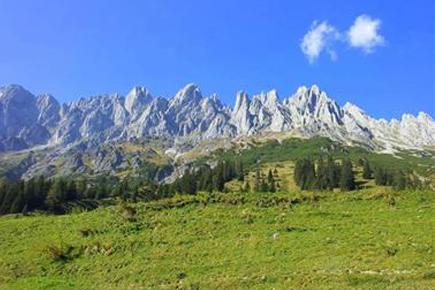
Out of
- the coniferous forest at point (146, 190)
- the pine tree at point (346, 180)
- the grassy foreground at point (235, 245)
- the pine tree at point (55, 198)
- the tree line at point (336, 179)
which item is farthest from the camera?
the tree line at point (336, 179)

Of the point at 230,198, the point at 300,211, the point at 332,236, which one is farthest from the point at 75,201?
the point at 332,236

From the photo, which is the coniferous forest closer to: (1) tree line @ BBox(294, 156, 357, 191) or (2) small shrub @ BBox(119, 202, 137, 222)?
(1) tree line @ BBox(294, 156, 357, 191)

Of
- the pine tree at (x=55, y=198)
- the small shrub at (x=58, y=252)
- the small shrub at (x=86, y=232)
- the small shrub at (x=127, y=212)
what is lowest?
the small shrub at (x=58, y=252)

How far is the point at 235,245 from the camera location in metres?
25.2

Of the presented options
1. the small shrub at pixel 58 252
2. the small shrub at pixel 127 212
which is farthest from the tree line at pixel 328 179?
the small shrub at pixel 58 252

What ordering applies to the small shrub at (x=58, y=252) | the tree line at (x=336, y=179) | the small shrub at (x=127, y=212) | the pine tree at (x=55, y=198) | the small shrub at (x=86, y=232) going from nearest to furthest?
the small shrub at (x=58, y=252)
the small shrub at (x=86, y=232)
the small shrub at (x=127, y=212)
the pine tree at (x=55, y=198)
the tree line at (x=336, y=179)

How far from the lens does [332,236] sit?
2455 centimetres

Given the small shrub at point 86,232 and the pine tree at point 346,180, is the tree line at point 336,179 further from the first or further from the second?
the small shrub at point 86,232

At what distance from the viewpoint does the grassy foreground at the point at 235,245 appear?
1939 centimetres

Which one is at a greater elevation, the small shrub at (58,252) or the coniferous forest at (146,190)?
the coniferous forest at (146,190)

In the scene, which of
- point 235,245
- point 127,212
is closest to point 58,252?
point 127,212

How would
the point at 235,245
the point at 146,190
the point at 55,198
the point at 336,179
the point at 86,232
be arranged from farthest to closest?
the point at 146,190 → the point at 336,179 → the point at 55,198 → the point at 86,232 → the point at 235,245

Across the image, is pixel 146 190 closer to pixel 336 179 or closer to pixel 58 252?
pixel 336 179

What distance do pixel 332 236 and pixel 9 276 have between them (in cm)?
1994
